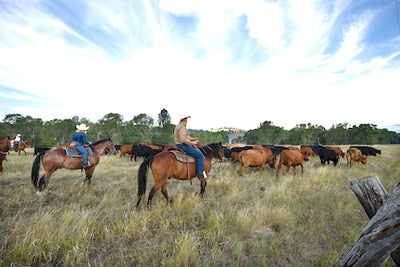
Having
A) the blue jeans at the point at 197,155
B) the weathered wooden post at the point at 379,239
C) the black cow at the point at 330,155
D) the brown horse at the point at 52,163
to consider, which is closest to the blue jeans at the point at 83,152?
the brown horse at the point at 52,163

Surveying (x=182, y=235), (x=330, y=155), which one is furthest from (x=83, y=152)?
(x=330, y=155)

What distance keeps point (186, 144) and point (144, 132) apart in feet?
196

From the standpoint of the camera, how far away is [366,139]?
73.1 meters

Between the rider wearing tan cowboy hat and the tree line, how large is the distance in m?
42.3

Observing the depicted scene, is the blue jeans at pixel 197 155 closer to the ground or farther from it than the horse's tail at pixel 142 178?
farther from it

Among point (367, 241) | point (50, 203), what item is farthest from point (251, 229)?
point (50, 203)

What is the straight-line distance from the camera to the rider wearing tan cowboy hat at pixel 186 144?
499cm

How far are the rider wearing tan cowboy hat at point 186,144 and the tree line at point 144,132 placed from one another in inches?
1666

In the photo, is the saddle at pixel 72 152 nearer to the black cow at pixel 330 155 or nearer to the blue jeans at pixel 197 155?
the blue jeans at pixel 197 155

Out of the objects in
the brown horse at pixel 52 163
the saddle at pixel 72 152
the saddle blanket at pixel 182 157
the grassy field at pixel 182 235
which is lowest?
the grassy field at pixel 182 235

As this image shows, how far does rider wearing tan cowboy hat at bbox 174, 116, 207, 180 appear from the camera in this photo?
499 centimetres

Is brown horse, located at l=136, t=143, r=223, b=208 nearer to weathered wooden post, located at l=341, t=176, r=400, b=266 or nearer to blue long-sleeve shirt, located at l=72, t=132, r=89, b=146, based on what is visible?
blue long-sleeve shirt, located at l=72, t=132, r=89, b=146

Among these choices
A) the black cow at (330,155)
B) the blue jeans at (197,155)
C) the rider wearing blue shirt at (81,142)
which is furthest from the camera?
the black cow at (330,155)

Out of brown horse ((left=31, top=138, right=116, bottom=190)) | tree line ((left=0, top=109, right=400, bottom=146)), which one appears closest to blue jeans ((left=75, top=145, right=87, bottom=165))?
brown horse ((left=31, top=138, right=116, bottom=190))
